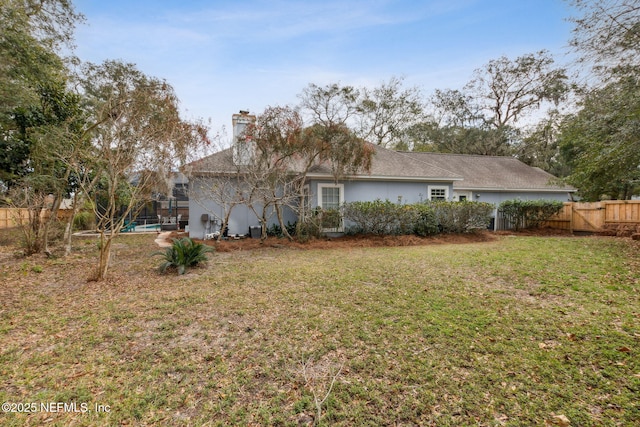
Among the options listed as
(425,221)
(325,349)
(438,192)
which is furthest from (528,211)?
(325,349)

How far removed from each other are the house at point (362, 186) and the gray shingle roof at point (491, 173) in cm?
7

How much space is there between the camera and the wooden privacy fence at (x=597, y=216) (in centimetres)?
1103

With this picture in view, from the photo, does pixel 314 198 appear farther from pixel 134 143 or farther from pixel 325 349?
pixel 325 349

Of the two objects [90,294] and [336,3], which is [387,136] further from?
[90,294]

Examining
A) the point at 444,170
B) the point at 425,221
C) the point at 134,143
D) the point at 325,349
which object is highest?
the point at 444,170

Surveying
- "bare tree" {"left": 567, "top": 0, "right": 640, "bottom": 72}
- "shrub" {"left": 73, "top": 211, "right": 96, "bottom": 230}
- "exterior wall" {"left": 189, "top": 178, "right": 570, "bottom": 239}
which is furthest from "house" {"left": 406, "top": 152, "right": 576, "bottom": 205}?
"shrub" {"left": 73, "top": 211, "right": 96, "bottom": 230}

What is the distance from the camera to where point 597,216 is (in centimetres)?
1215

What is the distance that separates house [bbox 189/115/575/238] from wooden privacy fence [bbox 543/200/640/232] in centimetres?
256

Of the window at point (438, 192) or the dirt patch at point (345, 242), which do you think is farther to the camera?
the window at point (438, 192)

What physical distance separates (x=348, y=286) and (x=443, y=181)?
9877 mm

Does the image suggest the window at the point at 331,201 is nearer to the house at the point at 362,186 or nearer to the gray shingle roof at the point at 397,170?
the house at the point at 362,186

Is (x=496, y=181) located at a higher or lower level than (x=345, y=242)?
higher

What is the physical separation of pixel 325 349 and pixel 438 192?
1180cm

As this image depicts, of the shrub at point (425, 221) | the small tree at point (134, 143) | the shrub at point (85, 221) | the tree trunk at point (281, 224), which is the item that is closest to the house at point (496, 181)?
the shrub at point (425, 221)
